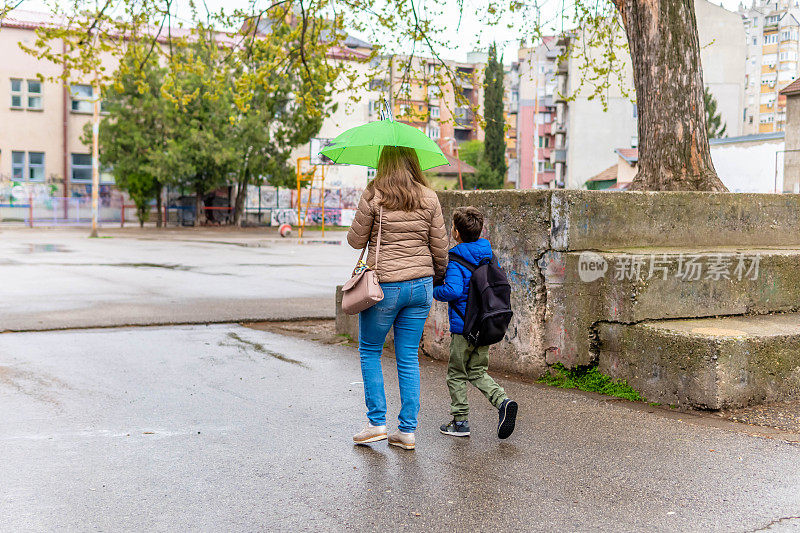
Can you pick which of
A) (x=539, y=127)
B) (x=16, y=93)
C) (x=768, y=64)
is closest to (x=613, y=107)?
(x=539, y=127)

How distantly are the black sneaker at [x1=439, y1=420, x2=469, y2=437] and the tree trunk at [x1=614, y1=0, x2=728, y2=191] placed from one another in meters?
4.09

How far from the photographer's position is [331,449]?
4883 mm

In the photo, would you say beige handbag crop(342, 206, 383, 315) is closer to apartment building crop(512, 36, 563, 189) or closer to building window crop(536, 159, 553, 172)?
apartment building crop(512, 36, 563, 189)

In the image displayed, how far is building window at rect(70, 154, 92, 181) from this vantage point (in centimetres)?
4550

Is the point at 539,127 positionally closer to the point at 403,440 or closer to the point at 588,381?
the point at 588,381

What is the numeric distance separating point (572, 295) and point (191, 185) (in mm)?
36177

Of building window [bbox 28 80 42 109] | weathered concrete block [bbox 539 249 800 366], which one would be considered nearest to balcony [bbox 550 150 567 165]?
building window [bbox 28 80 42 109]

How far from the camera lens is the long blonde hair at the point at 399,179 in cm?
477

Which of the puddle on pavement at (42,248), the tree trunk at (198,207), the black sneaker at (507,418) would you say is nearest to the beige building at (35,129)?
the tree trunk at (198,207)

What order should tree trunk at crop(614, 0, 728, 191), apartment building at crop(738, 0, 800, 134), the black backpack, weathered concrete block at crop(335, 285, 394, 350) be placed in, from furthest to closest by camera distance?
apartment building at crop(738, 0, 800, 134) → weathered concrete block at crop(335, 285, 394, 350) → tree trunk at crop(614, 0, 728, 191) → the black backpack

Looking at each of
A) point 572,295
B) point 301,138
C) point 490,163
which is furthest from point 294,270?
point 490,163

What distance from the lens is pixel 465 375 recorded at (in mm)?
5285

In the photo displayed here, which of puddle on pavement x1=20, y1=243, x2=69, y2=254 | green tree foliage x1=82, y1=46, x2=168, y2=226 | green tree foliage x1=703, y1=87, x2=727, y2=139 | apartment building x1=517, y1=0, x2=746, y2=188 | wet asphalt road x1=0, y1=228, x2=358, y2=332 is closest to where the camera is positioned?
wet asphalt road x1=0, y1=228, x2=358, y2=332

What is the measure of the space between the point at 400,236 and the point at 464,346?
0.90 metres
